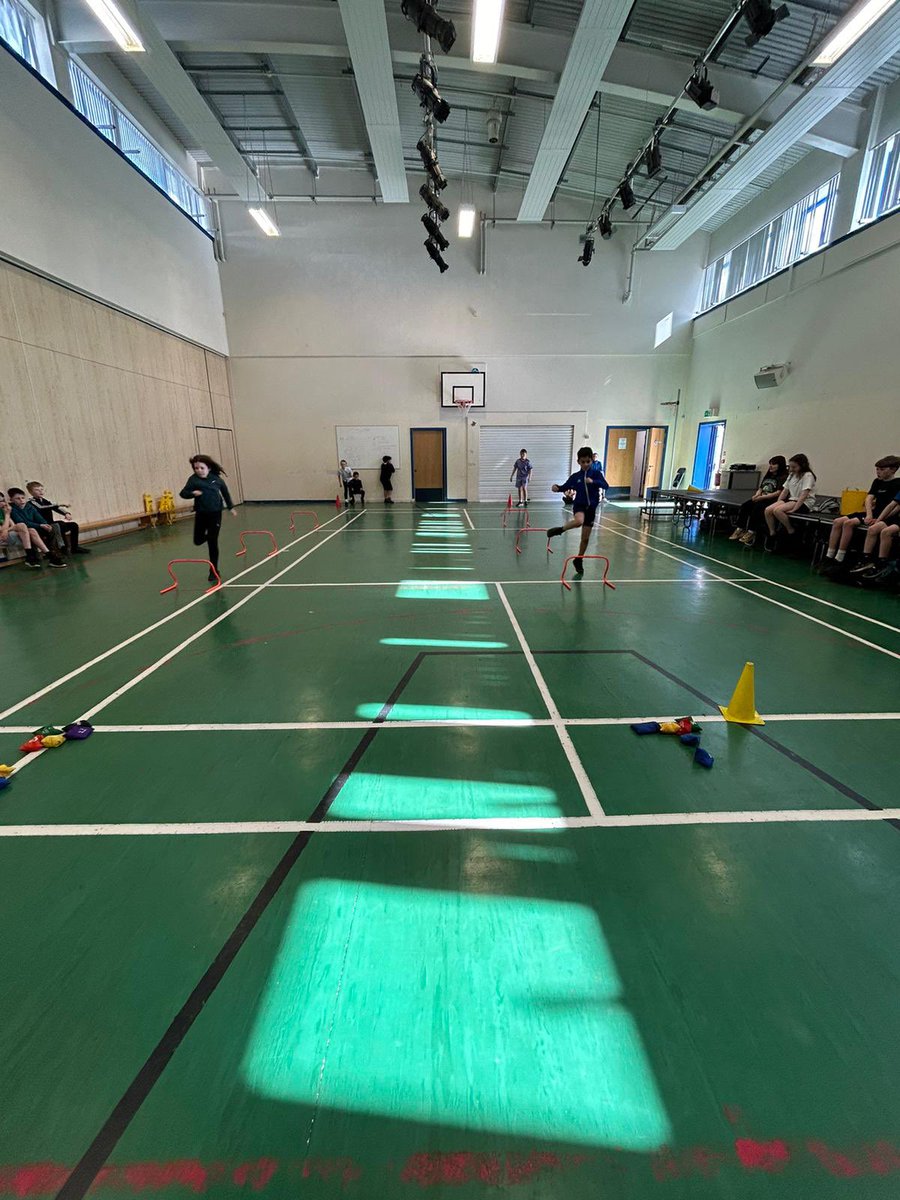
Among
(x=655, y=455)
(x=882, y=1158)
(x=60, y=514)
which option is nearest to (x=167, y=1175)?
(x=882, y=1158)

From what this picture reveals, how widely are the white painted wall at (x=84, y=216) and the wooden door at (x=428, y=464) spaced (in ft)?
25.5

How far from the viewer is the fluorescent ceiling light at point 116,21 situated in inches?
255

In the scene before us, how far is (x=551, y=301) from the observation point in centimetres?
1770

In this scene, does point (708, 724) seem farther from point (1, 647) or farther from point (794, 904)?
point (1, 647)

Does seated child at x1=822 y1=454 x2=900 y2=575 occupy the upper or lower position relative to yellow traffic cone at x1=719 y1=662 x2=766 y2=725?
upper

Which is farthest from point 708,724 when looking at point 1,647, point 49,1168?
point 1,647

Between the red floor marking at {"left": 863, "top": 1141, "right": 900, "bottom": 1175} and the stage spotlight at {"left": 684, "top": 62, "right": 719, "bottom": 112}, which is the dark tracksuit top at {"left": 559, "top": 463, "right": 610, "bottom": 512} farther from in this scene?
the red floor marking at {"left": 863, "top": 1141, "right": 900, "bottom": 1175}

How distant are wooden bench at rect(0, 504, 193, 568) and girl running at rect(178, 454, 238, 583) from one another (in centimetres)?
418

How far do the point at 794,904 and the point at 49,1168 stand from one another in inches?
111

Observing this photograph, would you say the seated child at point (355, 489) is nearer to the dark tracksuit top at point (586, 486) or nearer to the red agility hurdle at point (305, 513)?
the red agility hurdle at point (305, 513)

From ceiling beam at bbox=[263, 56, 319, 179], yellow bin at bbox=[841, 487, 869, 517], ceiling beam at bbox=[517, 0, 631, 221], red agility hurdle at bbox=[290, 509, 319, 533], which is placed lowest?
red agility hurdle at bbox=[290, 509, 319, 533]

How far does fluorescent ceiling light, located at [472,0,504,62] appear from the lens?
671 centimetres

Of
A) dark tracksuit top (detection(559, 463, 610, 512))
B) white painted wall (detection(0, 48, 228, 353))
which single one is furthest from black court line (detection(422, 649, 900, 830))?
white painted wall (detection(0, 48, 228, 353))

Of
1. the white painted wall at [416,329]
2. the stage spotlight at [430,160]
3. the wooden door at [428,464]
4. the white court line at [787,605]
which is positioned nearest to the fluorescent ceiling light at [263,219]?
the white painted wall at [416,329]
